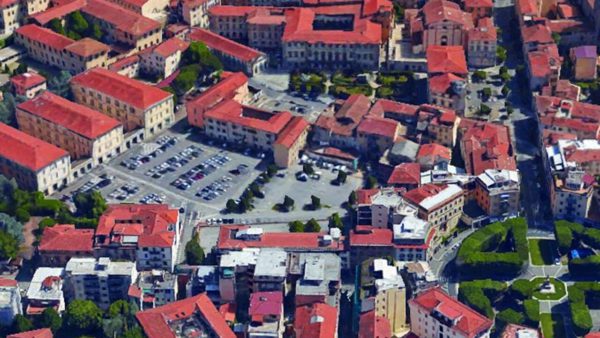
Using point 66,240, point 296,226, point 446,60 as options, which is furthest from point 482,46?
point 66,240

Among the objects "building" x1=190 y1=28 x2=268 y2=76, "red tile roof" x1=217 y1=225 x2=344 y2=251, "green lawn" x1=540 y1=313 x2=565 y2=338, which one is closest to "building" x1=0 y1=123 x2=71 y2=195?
"red tile roof" x1=217 y1=225 x2=344 y2=251

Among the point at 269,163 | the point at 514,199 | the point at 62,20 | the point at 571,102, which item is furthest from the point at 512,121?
the point at 62,20

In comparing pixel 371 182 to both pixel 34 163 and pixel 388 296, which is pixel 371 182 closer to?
pixel 388 296

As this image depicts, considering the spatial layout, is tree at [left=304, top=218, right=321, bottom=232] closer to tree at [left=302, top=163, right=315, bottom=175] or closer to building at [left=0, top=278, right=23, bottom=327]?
tree at [left=302, top=163, right=315, bottom=175]

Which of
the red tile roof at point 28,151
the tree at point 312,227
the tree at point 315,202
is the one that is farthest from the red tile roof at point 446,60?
the red tile roof at point 28,151

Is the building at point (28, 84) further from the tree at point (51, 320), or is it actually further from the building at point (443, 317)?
the building at point (443, 317)
